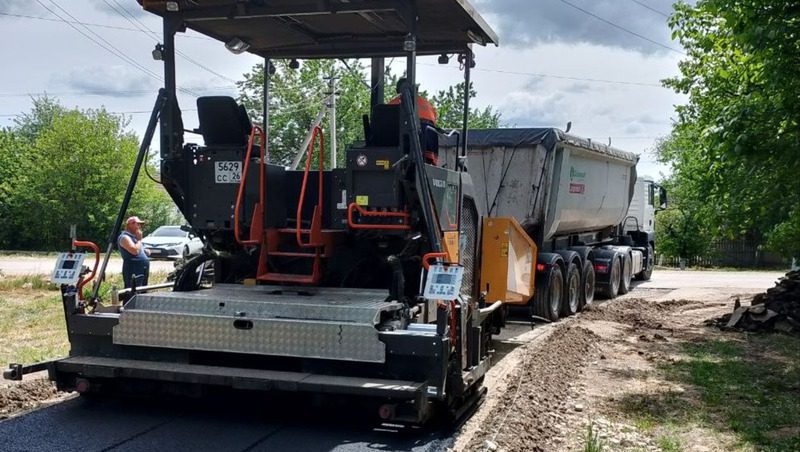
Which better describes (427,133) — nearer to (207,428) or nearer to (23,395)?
(207,428)

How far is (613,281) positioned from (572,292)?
3174 mm

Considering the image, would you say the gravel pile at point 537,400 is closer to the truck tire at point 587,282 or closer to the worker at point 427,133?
the worker at point 427,133

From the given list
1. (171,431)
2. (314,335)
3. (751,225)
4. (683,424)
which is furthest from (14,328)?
(751,225)

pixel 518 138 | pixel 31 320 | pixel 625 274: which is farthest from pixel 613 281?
pixel 31 320

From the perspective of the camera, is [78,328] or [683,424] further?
[683,424]

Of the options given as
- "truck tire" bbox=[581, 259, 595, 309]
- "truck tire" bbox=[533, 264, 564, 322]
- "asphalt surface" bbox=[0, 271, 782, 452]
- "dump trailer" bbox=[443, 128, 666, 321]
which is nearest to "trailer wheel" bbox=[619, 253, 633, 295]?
"dump trailer" bbox=[443, 128, 666, 321]

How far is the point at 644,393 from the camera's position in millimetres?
7676

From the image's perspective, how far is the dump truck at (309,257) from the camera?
546cm

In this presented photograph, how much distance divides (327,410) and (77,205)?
35155mm

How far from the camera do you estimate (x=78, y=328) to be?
6.06 m

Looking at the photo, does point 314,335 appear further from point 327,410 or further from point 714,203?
point 714,203

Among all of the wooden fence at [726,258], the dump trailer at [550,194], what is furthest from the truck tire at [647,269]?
the wooden fence at [726,258]

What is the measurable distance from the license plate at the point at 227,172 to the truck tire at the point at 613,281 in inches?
439

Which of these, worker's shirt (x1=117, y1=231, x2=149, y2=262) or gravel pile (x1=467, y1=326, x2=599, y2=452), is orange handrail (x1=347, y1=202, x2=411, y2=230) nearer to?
gravel pile (x1=467, y1=326, x2=599, y2=452)
